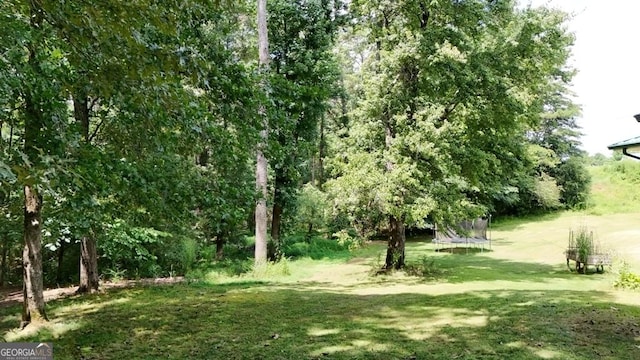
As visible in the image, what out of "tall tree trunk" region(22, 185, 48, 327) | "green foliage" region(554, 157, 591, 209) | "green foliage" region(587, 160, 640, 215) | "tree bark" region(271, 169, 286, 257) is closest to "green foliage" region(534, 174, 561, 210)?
"green foliage" region(554, 157, 591, 209)

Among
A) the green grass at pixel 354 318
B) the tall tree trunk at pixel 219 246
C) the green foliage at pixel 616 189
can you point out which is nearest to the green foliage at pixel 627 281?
the green grass at pixel 354 318

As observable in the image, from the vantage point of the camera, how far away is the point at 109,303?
677cm

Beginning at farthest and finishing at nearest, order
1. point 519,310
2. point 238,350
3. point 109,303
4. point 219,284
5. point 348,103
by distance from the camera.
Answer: point 348,103
point 219,284
point 109,303
point 519,310
point 238,350

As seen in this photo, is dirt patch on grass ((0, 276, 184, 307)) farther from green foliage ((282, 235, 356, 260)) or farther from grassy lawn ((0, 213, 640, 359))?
green foliage ((282, 235, 356, 260))

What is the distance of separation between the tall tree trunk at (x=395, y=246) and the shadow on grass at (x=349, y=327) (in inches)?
123

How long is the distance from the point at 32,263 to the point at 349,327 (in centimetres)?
367

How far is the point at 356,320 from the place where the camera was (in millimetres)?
5461

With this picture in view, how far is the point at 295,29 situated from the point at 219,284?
25.4 feet

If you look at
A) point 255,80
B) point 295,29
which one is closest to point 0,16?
point 255,80

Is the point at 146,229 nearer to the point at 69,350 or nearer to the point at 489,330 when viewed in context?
the point at 69,350

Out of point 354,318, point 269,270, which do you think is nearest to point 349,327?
point 354,318

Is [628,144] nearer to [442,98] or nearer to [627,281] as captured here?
[627,281]

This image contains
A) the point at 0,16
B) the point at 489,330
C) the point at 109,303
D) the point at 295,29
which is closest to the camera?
the point at 0,16

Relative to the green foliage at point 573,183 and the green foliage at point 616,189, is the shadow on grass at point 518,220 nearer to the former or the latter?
the green foliage at point 573,183
